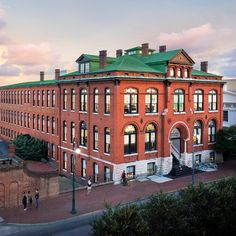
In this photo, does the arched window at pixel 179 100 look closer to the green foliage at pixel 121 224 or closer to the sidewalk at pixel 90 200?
the sidewalk at pixel 90 200

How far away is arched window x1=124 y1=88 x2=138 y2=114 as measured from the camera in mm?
36312

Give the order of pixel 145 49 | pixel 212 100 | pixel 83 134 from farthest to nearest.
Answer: pixel 145 49 → pixel 212 100 → pixel 83 134

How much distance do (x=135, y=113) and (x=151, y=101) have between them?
Answer: 2840mm

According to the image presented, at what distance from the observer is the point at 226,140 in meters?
43.5

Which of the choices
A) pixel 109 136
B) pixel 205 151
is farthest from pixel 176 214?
pixel 205 151

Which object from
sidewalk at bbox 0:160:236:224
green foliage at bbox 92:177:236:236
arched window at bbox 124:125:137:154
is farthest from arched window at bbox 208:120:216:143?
green foliage at bbox 92:177:236:236

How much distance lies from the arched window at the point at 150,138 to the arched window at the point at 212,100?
11.1m

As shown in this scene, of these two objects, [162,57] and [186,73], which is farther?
[186,73]

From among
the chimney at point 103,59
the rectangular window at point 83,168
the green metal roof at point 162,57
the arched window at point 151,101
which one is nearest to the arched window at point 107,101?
the chimney at point 103,59

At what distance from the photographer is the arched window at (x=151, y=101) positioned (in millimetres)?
38031

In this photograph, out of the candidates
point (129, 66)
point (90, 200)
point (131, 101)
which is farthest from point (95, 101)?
point (90, 200)

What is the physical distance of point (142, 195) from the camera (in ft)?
103

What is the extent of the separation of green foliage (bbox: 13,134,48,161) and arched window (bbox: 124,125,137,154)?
20.8 metres

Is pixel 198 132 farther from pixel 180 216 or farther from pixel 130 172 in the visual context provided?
pixel 180 216
